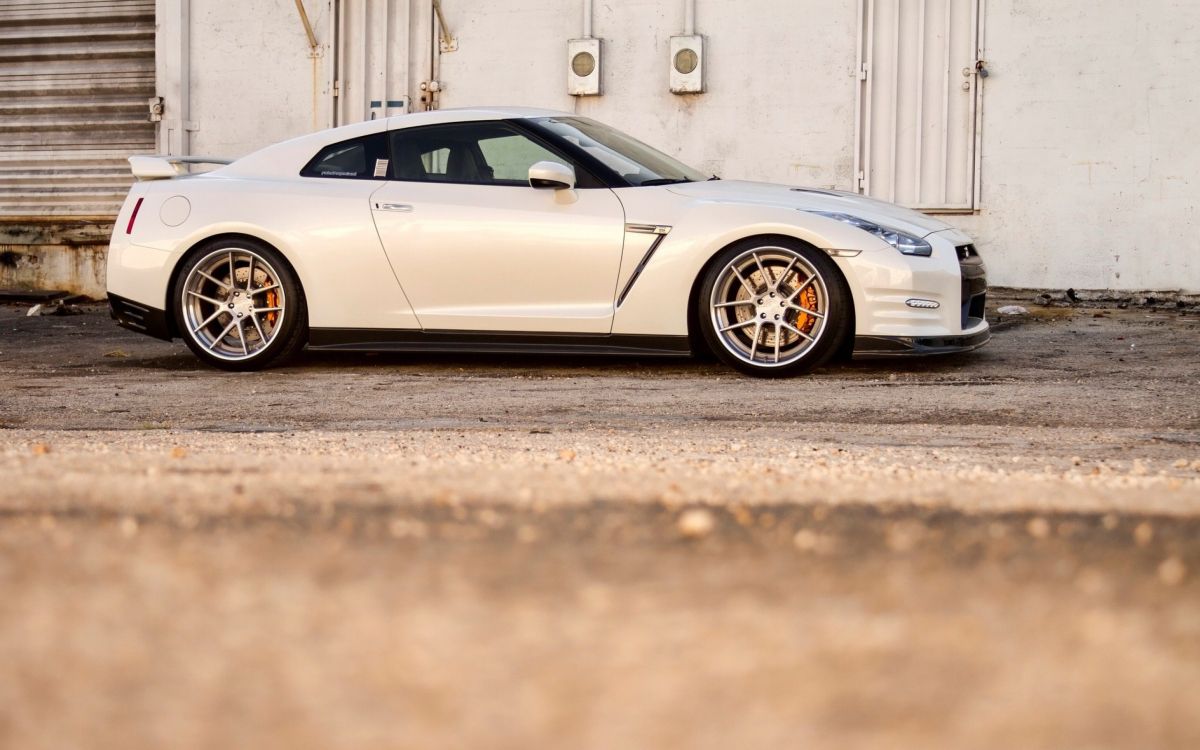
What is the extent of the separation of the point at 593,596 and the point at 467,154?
548cm

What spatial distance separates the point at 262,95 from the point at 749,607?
12.0 metres

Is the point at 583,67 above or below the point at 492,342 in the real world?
above

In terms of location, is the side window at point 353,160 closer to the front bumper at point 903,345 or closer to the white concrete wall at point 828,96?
the front bumper at point 903,345

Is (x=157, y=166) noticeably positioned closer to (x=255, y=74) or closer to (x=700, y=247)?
(x=700, y=247)

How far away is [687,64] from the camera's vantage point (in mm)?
12180

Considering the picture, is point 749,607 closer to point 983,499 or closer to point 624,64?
point 983,499

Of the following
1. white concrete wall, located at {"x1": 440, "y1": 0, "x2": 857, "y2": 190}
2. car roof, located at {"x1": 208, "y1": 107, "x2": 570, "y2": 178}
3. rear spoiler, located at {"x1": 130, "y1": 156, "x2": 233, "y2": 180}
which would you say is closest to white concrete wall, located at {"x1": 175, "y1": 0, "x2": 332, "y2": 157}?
white concrete wall, located at {"x1": 440, "y1": 0, "x2": 857, "y2": 190}

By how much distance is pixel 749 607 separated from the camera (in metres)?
2.19

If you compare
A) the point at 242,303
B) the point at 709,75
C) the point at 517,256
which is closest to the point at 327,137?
the point at 242,303

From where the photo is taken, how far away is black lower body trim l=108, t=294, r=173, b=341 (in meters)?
7.70

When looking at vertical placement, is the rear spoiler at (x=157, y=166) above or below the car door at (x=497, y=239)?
above

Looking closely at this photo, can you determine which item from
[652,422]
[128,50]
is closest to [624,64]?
[128,50]

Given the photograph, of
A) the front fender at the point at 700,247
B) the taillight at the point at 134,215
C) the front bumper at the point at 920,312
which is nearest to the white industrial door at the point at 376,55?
the taillight at the point at 134,215

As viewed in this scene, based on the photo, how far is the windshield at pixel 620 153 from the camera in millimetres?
7418
